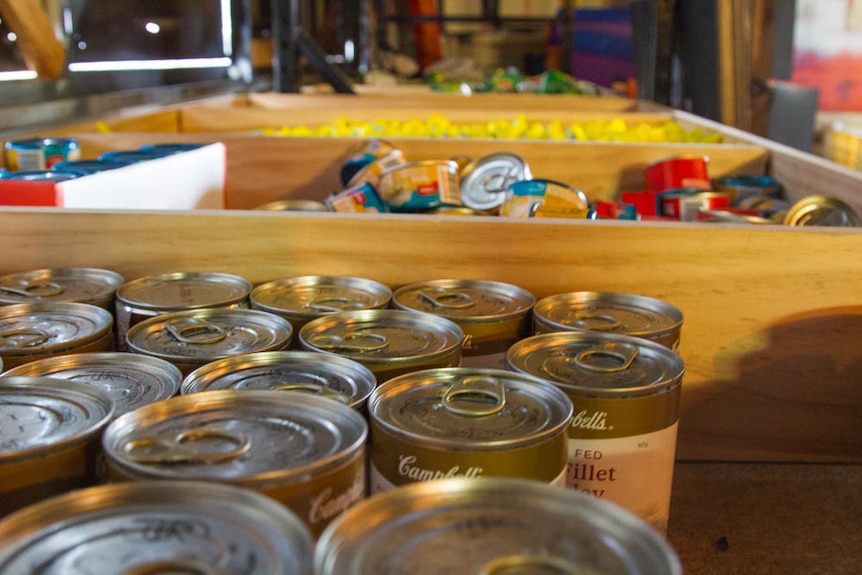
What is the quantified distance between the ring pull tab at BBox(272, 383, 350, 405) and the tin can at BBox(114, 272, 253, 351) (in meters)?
0.29

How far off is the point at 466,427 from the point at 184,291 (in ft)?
1.89

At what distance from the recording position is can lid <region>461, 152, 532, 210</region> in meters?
1.87

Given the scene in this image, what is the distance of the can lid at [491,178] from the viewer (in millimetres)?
1867

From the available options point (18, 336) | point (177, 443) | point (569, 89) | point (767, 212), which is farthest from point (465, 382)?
point (569, 89)

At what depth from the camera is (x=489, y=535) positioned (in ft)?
1.89

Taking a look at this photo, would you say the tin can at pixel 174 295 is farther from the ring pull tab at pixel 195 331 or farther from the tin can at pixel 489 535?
the tin can at pixel 489 535

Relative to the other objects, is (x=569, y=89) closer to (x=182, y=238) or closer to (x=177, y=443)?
(x=182, y=238)

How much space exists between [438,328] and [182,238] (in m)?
0.49

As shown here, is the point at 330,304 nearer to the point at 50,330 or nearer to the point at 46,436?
the point at 50,330

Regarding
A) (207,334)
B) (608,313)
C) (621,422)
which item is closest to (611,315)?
(608,313)

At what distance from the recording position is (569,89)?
5.03m

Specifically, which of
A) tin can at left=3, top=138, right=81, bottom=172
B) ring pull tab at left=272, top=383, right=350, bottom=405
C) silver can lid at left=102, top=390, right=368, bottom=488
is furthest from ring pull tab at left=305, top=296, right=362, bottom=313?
tin can at left=3, top=138, right=81, bottom=172

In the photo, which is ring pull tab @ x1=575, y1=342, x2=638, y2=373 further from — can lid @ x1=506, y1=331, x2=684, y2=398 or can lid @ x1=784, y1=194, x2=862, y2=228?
can lid @ x1=784, y1=194, x2=862, y2=228

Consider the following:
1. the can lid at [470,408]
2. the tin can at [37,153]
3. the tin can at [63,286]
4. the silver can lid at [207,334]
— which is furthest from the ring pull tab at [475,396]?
the tin can at [37,153]
